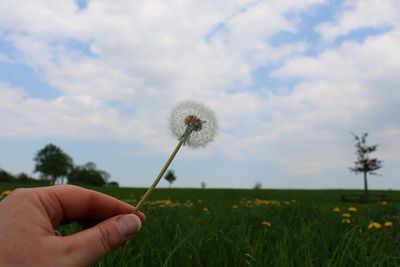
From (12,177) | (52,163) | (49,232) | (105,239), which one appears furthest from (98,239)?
(52,163)

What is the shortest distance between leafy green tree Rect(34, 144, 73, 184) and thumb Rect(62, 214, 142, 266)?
70819 millimetres

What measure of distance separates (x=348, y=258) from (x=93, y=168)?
8340 cm

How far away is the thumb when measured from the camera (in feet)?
4.90

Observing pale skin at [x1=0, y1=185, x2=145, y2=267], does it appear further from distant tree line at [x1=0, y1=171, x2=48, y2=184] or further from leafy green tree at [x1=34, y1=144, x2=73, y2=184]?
leafy green tree at [x1=34, y1=144, x2=73, y2=184]

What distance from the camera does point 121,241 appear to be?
5.29ft

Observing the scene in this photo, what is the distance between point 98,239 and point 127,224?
0.40 feet

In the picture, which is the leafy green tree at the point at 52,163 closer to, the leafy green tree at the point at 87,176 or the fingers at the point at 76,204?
the leafy green tree at the point at 87,176

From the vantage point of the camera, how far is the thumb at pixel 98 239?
1492 millimetres

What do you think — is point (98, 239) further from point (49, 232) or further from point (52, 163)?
point (52, 163)

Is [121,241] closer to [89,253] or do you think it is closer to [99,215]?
[89,253]

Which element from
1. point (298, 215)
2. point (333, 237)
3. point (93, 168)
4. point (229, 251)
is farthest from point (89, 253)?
point (93, 168)

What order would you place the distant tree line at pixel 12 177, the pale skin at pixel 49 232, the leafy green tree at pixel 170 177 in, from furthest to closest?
the leafy green tree at pixel 170 177 < the distant tree line at pixel 12 177 < the pale skin at pixel 49 232

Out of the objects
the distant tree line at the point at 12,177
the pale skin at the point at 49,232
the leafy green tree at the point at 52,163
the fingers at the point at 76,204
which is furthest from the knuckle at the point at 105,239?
the leafy green tree at the point at 52,163

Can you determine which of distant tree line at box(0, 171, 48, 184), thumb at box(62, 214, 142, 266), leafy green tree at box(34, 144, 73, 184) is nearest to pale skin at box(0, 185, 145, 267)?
thumb at box(62, 214, 142, 266)
